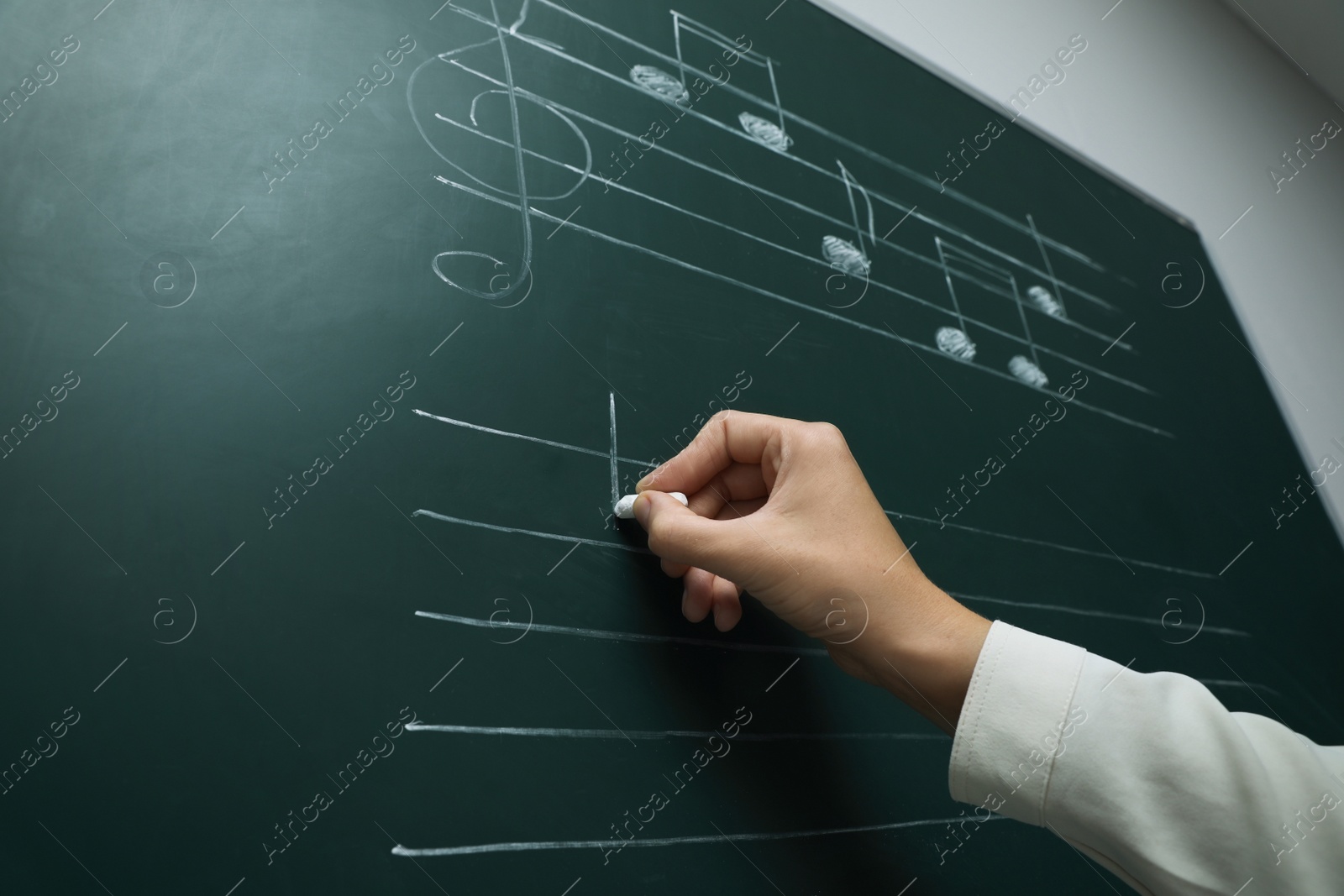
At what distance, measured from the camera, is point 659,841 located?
83cm

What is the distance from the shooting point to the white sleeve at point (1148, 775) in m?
0.81

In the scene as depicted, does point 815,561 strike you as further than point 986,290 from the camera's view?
No

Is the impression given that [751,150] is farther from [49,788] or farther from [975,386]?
[49,788]

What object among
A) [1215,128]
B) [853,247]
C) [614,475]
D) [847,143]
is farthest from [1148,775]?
[1215,128]

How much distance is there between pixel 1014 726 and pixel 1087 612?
47 cm

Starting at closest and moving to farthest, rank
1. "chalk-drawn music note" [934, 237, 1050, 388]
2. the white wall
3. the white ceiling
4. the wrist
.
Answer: the wrist, "chalk-drawn music note" [934, 237, 1050, 388], the white wall, the white ceiling

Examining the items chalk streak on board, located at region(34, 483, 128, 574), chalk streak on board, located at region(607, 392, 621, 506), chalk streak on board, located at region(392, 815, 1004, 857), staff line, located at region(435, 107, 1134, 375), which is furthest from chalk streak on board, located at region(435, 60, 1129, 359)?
chalk streak on board, located at region(392, 815, 1004, 857)

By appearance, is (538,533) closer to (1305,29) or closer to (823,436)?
(823,436)

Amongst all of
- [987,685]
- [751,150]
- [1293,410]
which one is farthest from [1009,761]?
[1293,410]

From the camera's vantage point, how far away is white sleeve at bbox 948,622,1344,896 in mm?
806

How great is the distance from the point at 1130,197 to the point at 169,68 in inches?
64.5

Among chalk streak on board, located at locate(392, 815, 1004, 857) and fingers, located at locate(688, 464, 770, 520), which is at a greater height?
fingers, located at locate(688, 464, 770, 520)

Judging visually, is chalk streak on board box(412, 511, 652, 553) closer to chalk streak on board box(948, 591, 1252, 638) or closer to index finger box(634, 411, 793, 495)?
index finger box(634, 411, 793, 495)

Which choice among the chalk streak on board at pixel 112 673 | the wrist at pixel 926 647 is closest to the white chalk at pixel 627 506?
the wrist at pixel 926 647
